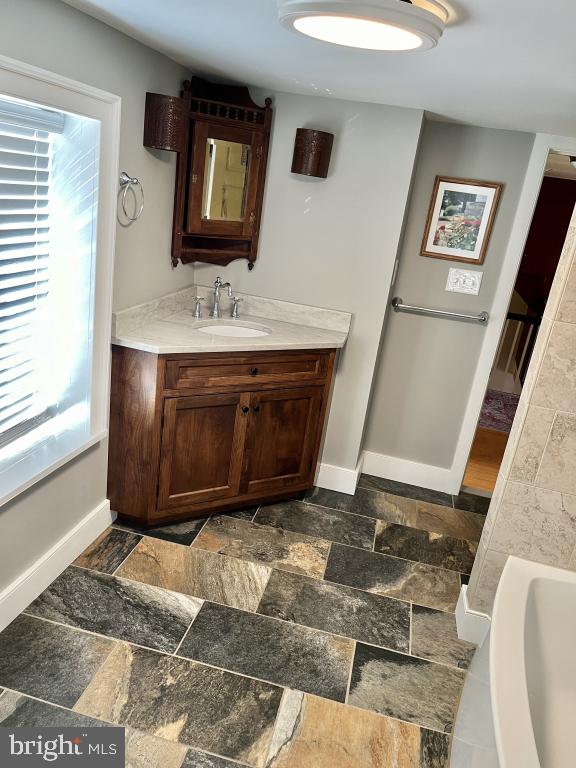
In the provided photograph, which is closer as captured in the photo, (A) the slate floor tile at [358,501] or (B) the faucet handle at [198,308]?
(B) the faucet handle at [198,308]

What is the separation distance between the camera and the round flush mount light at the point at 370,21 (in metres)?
1.50

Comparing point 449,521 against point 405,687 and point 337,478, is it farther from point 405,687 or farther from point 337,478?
point 405,687

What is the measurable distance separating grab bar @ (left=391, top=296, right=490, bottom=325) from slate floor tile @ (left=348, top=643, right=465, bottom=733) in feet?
6.33

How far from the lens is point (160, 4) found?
1863 millimetres

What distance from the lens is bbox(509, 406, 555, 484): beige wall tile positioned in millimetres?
2303

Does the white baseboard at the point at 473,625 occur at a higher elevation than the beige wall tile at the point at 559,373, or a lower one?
lower

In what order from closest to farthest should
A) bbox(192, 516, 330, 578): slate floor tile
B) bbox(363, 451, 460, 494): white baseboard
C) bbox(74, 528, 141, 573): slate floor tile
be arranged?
bbox(74, 528, 141, 573): slate floor tile < bbox(192, 516, 330, 578): slate floor tile < bbox(363, 451, 460, 494): white baseboard

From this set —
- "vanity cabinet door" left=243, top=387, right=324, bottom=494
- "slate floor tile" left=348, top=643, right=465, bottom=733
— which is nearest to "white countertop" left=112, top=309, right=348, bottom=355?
"vanity cabinet door" left=243, top=387, right=324, bottom=494

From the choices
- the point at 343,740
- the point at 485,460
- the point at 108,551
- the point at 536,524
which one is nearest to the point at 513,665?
the point at 343,740

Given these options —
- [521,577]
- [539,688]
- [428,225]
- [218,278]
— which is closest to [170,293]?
[218,278]

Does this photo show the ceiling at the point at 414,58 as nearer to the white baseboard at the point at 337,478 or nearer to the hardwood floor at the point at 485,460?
the white baseboard at the point at 337,478

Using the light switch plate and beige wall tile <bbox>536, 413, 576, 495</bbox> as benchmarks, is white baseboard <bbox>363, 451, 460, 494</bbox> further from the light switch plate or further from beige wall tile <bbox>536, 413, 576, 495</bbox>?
beige wall tile <bbox>536, 413, 576, 495</bbox>

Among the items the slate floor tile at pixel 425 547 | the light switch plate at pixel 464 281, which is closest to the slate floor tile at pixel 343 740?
the slate floor tile at pixel 425 547

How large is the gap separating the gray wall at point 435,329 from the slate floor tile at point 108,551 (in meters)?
1.69
